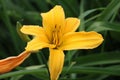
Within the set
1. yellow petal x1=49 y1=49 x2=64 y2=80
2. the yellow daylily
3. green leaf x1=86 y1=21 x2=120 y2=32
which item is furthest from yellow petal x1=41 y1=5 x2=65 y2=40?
green leaf x1=86 y1=21 x2=120 y2=32

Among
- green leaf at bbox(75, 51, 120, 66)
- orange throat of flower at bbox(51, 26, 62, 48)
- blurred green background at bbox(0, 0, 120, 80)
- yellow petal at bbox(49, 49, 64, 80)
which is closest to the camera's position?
yellow petal at bbox(49, 49, 64, 80)

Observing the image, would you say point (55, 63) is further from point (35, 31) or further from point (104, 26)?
point (104, 26)

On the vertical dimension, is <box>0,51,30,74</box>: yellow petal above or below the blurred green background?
above

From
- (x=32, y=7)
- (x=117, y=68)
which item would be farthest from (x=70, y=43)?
(x=32, y=7)

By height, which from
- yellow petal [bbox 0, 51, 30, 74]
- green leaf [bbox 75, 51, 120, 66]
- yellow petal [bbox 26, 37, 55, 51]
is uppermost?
yellow petal [bbox 26, 37, 55, 51]

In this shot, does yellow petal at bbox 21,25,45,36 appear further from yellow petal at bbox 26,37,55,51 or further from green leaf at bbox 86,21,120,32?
green leaf at bbox 86,21,120,32

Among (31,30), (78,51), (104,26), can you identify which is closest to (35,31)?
(31,30)

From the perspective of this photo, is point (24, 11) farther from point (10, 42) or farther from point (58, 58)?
point (58, 58)
